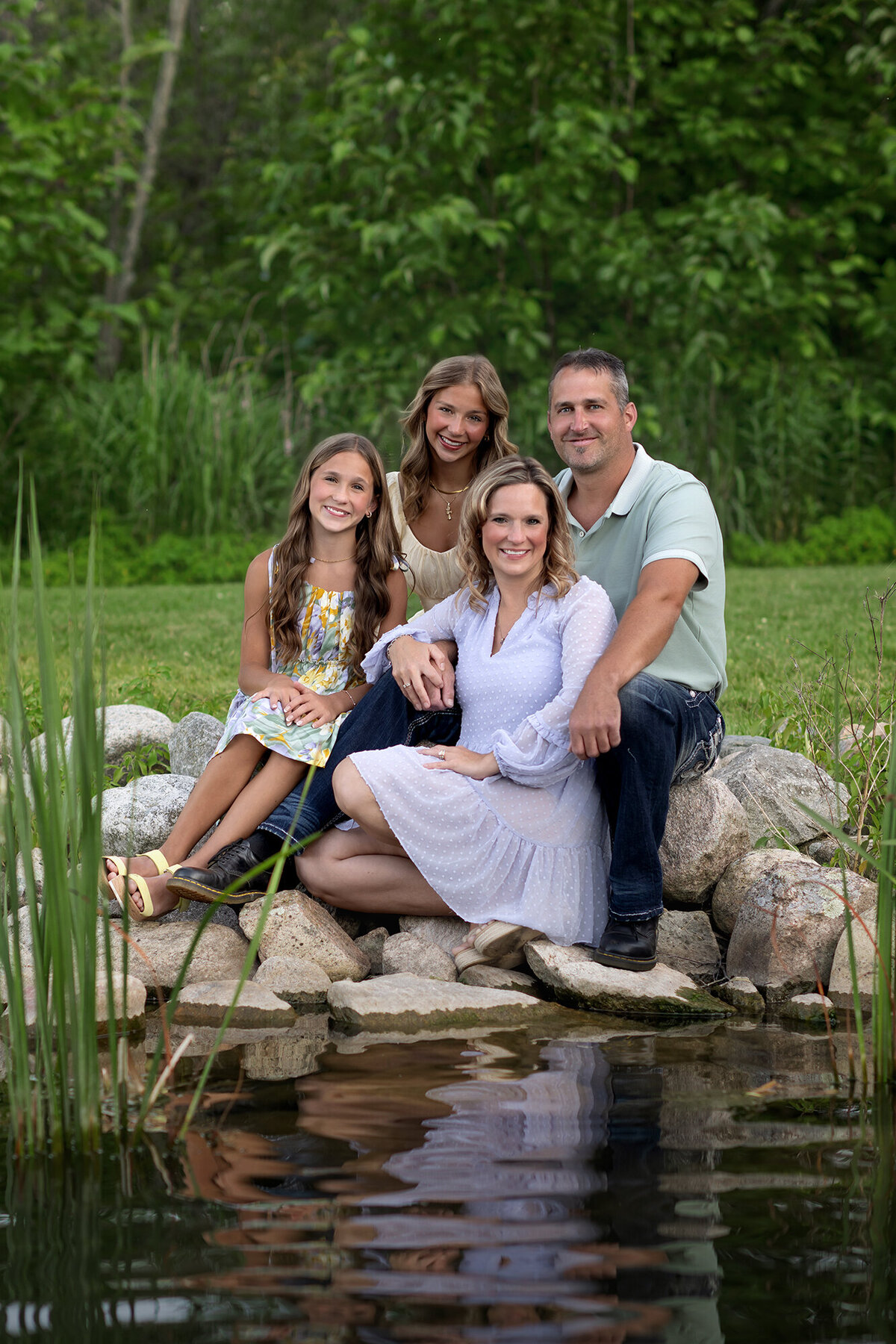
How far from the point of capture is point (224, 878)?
3.72m

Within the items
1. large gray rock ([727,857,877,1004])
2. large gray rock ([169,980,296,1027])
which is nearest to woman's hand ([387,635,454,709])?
large gray rock ([169,980,296,1027])

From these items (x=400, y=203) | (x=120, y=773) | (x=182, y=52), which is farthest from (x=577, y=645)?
(x=182, y=52)

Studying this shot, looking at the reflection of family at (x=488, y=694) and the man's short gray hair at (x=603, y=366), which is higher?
the man's short gray hair at (x=603, y=366)

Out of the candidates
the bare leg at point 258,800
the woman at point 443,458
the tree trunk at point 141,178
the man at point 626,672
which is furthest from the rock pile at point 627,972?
the tree trunk at point 141,178

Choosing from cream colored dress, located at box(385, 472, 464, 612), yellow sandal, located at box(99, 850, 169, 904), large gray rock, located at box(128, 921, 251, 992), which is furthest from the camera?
cream colored dress, located at box(385, 472, 464, 612)

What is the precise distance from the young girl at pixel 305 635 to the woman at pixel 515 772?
37cm

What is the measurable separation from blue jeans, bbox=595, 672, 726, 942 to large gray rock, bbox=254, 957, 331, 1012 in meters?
0.74

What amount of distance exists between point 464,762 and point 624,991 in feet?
2.34

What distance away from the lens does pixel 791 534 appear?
34.3 feet

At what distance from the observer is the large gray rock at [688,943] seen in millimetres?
3689

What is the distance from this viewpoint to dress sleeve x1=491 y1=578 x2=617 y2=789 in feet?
11.2

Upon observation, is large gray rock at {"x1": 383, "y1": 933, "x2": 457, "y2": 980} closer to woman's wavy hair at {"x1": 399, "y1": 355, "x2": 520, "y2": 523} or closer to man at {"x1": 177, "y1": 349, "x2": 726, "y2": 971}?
man at {"x1": 177, "y1": 349, "x2": 726, "y2": 971}

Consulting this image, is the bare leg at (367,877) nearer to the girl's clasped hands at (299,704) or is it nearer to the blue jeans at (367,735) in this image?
the blue jeans at (367,735)

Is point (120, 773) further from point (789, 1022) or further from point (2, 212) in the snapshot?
point (2, 212)
